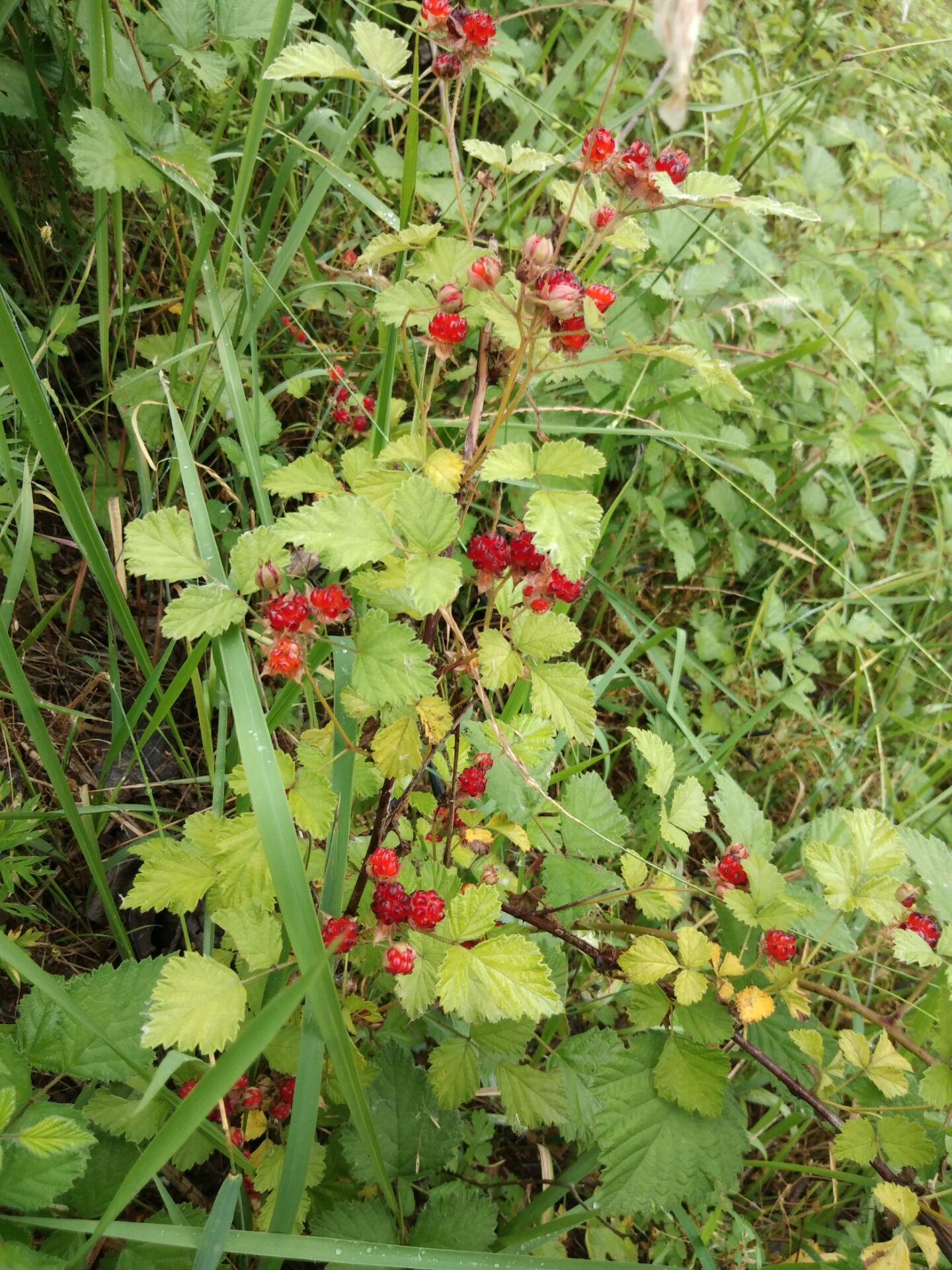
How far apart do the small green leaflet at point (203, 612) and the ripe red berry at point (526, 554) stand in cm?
28

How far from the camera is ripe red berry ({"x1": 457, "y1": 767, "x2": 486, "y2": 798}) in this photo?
1077 millimetres

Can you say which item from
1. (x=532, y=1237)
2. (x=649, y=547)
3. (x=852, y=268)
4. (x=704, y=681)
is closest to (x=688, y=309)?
(x=852, y=268)

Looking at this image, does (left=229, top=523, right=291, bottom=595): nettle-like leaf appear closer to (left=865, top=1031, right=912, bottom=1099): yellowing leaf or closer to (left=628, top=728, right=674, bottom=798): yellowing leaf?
(left=628, top=728, right=674, bottom=798): yellowing leaf

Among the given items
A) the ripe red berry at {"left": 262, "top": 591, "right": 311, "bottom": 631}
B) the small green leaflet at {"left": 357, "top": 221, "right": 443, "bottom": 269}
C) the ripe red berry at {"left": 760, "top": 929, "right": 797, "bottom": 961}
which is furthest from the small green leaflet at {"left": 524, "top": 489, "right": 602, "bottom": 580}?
the ripe red berry at {"left": 760, "top": 929, "right": 797, "bottom": 961}

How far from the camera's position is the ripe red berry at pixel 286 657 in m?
0.77

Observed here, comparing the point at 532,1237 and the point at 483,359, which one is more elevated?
the point at 483,359

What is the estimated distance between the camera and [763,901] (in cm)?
103

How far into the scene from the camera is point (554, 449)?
83cm

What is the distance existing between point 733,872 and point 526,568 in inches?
20.3

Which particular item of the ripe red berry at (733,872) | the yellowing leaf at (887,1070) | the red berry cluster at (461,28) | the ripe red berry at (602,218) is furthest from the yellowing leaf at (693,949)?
the red berry cluster at (461,28)

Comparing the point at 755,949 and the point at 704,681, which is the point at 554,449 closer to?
the point at 755,949

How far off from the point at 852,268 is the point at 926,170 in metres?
1.48

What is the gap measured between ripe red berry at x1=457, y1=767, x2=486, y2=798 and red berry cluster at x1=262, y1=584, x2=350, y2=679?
35 cm

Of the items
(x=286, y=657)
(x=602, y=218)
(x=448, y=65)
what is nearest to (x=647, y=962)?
(x=286, y=657)
